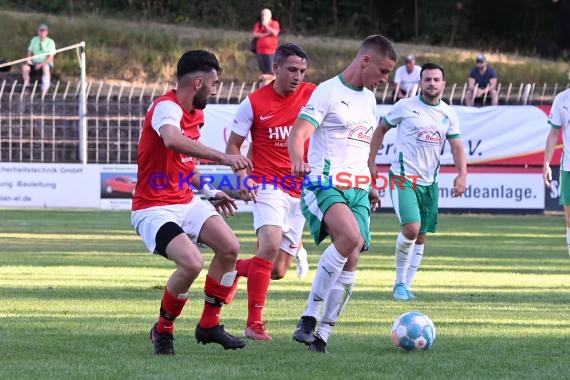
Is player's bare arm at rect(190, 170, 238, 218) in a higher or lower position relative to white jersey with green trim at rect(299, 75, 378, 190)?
lower

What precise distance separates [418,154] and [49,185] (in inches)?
647

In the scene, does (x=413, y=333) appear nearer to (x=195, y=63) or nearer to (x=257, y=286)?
(x=257, y=286)

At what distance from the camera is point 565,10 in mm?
44000

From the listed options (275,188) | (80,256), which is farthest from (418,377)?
(80,256)

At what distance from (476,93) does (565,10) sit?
1669cm

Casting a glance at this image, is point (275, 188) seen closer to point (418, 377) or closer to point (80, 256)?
point (418, 377)

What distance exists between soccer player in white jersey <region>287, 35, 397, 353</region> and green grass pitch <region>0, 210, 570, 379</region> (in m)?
0.38

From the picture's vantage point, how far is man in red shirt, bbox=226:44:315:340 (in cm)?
974

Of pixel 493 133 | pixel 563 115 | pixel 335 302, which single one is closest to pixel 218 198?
pixel 335 302

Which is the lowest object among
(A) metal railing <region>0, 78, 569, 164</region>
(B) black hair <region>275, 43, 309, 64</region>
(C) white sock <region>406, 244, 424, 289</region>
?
(A) metal railing <region>0, 78, 569, 164</region>

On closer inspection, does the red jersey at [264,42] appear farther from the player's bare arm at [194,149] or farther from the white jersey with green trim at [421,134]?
the player's bare arm at [194,149]

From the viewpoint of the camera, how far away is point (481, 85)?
2942 cm

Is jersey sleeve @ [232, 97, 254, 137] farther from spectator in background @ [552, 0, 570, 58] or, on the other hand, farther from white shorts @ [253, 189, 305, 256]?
spectator in background @ [552, 0, 570, 58]

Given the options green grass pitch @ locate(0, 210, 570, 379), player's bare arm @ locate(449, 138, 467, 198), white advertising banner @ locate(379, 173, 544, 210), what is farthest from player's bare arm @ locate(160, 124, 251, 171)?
white advertising banner @ locate(379, 173, 544, 210)
